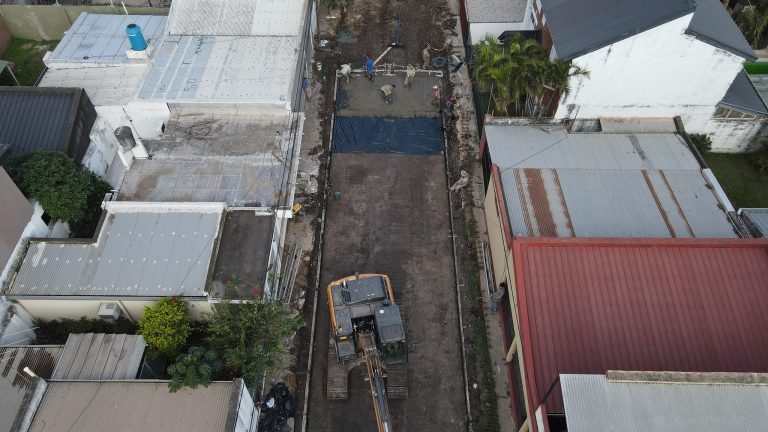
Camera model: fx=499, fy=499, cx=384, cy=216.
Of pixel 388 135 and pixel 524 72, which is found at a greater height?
pixel 388 135

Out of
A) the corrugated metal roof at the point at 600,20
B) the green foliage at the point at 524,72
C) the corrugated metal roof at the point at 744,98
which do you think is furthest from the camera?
the corrugated metal roof at the point at 744,98

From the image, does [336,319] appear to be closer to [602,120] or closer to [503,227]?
[503,227]

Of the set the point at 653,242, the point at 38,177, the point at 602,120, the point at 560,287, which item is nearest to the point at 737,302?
the point at 653,242

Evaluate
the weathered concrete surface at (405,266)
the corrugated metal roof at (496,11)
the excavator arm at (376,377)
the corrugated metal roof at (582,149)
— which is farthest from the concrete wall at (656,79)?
the excavator arm at (376,377)

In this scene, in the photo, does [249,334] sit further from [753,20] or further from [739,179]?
[753,20]

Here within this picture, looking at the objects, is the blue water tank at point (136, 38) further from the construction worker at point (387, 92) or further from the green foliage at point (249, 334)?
the green foliage at point (249, 334)

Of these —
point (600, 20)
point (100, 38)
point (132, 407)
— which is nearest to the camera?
point (132, 407)

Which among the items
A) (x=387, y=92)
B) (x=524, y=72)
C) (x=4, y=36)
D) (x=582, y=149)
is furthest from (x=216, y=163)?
(x=4, y=36)
